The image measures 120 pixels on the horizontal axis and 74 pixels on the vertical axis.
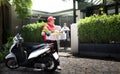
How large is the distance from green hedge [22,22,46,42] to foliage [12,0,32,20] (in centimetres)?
94

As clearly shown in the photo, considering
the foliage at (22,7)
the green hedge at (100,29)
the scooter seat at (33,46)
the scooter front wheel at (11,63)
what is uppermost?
the foliage at (22,7)

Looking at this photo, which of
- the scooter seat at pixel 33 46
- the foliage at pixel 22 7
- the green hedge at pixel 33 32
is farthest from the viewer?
the foliage at pixel 22 7

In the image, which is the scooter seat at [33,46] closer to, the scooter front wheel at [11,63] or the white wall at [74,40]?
the scooter front wheel at [11,63]

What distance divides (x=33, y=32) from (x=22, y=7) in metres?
2.01

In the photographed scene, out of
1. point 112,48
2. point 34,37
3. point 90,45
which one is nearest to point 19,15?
point 34,37

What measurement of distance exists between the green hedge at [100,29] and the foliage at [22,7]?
19.7ft

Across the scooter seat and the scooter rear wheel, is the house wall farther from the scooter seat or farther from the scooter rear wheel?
the scooter rear wheel

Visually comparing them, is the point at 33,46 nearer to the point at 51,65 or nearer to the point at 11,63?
the point at 51,65

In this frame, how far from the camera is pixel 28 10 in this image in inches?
653

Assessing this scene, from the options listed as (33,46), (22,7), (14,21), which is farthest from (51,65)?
(14,21)

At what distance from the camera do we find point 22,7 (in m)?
16.1

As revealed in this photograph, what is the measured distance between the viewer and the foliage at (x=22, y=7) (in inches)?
617

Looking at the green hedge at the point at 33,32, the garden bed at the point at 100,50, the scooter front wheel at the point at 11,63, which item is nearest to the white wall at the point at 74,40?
the garden bed at the point at 100,50

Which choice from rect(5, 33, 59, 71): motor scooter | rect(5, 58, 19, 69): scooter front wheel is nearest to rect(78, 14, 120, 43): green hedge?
rect(5, 33, 59, 71): motor scooter
